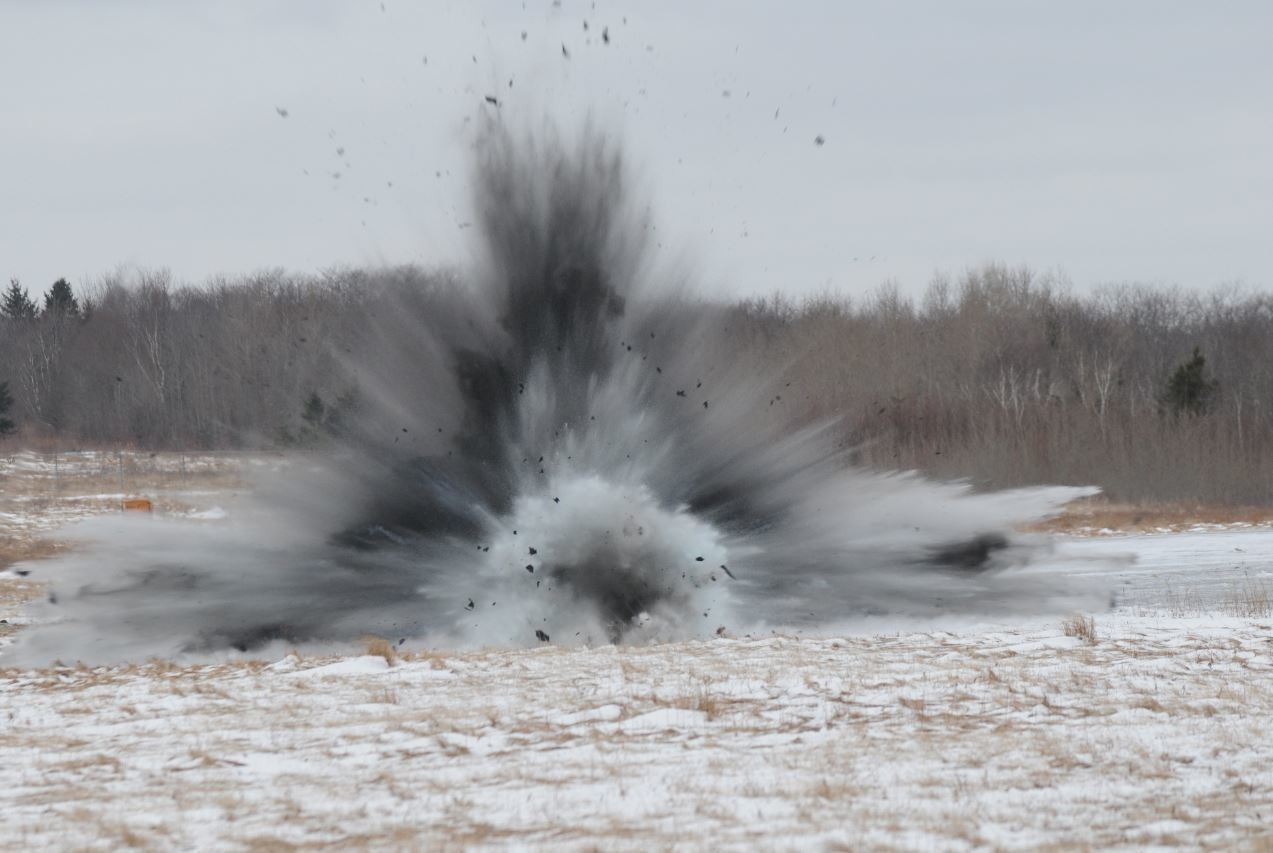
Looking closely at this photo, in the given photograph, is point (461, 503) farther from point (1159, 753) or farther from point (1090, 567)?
point (1090, 567)

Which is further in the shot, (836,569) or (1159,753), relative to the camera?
(836,569)

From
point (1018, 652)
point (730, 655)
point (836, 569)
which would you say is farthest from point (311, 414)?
point (1018, 652)

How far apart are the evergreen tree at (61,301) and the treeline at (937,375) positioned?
24cm

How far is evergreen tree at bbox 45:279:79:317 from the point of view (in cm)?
10744

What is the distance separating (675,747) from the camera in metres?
9.98

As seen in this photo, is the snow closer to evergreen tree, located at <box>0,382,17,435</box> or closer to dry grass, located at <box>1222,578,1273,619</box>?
dry grass, located at <box>1222,578,1273,619</box>

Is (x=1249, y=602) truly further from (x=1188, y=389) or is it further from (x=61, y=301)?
(x=61, y=301)

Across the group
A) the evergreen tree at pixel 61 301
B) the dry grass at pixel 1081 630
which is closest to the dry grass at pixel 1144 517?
the dry grass at pixel 1081 630

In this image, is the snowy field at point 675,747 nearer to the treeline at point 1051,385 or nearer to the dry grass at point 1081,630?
the dry grass at point 1081,630

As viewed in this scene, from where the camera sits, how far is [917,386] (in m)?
77.8

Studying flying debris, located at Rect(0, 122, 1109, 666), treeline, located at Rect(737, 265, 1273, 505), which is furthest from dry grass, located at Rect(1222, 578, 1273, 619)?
treeline, located at Rect(737, 265, 1273, 505)

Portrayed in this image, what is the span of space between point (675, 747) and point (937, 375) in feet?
240

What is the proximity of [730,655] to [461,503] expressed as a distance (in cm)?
700

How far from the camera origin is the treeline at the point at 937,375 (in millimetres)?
55531
